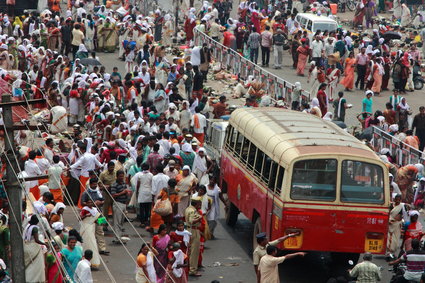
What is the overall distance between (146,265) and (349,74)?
64.8ft

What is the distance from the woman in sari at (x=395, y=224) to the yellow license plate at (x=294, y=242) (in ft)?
8.96

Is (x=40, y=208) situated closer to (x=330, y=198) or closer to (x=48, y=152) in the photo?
(x=48, y=152)

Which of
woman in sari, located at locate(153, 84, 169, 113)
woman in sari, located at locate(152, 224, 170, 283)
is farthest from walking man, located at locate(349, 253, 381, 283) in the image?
woman in sari, located at locate(153, 84, 169, 113)

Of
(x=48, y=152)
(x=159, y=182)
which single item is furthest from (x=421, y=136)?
(x=48, y=152)

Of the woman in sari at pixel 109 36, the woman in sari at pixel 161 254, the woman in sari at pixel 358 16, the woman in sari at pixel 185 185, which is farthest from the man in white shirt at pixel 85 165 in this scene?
the woman in sari at pixel 358 16

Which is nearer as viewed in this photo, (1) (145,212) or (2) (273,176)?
(2) (273,176)

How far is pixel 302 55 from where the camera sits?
37000 mm

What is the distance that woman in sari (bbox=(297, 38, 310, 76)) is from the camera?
121 ft

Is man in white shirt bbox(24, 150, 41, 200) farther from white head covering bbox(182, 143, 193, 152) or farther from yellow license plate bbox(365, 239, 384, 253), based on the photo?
yellow license plate bbox(365, 239, 384, 253)

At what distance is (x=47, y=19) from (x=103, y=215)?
65.4 ft

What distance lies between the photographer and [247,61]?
35031 millimetres

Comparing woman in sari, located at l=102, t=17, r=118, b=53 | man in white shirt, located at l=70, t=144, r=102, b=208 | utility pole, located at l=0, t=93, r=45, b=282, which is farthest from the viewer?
woman in sari, located at l=102, t=17, r=118, b=53

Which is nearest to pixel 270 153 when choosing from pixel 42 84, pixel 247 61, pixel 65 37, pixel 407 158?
pixel 407 158

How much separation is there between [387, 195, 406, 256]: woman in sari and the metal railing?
4.92m
